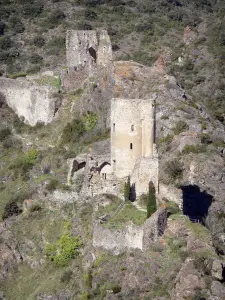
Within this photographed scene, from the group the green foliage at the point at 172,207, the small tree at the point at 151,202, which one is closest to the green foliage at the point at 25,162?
the green foliage at the point at 172,207

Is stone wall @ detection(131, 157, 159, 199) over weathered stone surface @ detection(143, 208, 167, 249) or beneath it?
over

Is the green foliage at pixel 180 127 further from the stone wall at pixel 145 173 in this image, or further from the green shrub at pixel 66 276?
the green shrub at pixel 66 276

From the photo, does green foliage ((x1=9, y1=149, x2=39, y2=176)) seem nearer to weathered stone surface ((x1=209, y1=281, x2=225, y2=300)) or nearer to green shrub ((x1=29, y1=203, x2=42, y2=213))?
green shrub ((x1=29, y1=203, x2=42, y2=213))

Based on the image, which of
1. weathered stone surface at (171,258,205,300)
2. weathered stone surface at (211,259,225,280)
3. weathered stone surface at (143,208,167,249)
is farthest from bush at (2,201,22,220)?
weathered stone surface at (211,259,225,280)

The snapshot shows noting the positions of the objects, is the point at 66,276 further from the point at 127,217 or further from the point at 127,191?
the point at 127,191

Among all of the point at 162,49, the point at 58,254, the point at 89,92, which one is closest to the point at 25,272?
the point at 58,254

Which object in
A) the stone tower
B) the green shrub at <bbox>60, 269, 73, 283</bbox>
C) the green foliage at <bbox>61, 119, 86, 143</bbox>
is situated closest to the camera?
the green shrub at <bbox>60, 269, 73, 283</bbox>

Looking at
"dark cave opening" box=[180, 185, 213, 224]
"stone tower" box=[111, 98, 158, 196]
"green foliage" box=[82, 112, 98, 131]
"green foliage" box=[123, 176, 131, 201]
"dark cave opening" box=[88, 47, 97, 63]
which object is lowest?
"dark cave opening" box=[180, 185, 213, 224]
